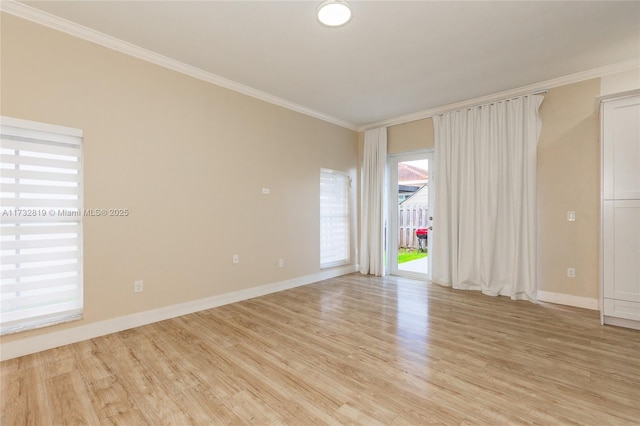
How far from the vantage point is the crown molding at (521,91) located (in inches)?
134

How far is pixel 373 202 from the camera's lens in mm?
5594

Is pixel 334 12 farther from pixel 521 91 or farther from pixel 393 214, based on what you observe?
pixel 393 214

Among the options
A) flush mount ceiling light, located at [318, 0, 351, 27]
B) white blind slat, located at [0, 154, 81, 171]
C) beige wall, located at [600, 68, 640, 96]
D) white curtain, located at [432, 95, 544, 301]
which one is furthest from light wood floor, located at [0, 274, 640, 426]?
flush mount ceiling light, located at [318, 0, 351, 27]

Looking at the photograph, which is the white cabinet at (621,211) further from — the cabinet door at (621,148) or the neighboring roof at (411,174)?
the neighboring roof at (411,174)

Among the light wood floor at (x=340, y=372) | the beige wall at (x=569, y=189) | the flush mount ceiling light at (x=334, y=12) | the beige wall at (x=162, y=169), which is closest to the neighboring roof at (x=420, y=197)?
the beige wall at (x=569, y=189)

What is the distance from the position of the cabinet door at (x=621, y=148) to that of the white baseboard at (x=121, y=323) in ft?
13.7

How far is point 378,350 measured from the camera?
2.55 metres

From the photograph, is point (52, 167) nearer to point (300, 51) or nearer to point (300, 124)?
point (300, 51)

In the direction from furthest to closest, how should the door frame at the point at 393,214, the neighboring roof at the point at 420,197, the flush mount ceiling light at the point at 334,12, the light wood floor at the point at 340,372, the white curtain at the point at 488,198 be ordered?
the door frame at the point at 393,214 < the neighboring roof at the point at 420,197 < the white curtain at the point at 488,198 < the flush mount ceiling light at the point at 334,12 < the light wood floor at the point at 340,372

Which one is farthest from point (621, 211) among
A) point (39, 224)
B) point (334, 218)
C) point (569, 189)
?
point (39, 224)

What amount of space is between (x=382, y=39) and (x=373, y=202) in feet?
10.3

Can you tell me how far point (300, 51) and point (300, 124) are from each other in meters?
1.77

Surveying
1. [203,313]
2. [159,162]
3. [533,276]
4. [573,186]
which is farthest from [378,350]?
[573,186]

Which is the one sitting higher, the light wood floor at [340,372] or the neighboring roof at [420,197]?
the neighboring roof at [420,197]
